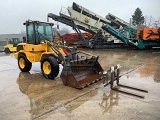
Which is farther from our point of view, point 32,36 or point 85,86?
point 32,36

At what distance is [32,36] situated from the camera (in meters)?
8.90

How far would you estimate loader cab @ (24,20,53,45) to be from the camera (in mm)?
8789

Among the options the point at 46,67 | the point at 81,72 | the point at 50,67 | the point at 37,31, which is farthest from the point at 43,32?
the point at 81,72

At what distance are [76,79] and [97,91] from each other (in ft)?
3.03

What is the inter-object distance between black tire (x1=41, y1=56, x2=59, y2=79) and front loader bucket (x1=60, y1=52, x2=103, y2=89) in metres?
0.80

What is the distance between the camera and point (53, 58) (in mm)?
7625

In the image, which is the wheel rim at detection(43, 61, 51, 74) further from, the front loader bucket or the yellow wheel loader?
the front loader bucket

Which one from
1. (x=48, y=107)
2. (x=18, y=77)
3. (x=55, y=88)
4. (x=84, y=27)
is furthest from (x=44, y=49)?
(x=84, y=27)

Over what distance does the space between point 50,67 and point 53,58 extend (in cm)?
35

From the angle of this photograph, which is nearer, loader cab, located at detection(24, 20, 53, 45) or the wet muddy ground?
the wet muddy ground

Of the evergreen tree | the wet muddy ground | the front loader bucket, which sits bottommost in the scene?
the wet muddy ground

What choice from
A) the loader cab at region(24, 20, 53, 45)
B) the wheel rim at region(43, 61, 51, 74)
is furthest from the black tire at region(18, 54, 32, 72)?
the wheel rim at region(43, 61, 51, 74)

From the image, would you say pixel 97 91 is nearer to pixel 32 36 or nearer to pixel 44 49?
pixel 44 49

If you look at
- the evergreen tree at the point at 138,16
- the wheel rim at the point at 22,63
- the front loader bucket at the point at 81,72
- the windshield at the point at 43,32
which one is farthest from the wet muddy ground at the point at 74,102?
the evergreen tree at the point at 138,16
